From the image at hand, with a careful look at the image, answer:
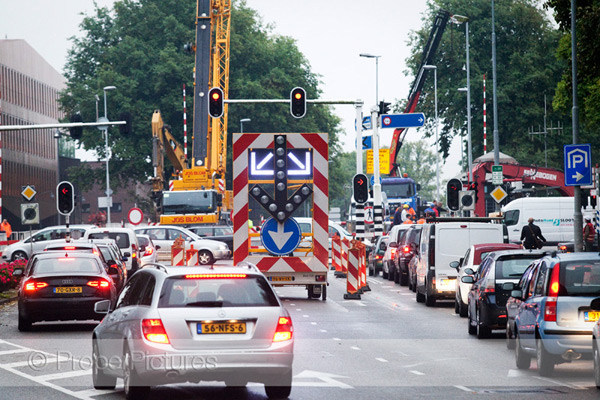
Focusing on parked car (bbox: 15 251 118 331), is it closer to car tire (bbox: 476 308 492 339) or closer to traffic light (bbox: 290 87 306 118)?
car tire (bbox: 476 308 492 339)

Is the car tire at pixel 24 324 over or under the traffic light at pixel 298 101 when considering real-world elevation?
under

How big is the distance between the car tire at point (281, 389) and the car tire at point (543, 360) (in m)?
3.48

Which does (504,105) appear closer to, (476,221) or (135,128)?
(135,128)

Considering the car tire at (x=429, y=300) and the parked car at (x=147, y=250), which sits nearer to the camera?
the car tire at (x=429, y=300)

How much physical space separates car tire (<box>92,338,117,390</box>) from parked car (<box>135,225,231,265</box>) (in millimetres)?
33104

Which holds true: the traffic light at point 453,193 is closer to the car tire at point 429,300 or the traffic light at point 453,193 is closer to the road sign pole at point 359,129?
the road sign pole at point 359,129

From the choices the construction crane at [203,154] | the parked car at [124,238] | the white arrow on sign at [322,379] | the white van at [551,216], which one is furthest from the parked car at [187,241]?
the white arrow on sign at [322,379]

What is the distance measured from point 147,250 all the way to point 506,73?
116 feet

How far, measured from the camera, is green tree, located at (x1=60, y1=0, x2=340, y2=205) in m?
76.3

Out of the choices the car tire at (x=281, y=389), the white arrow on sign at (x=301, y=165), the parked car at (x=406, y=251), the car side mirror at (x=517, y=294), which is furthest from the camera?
the parked car at (x=406, y=251)

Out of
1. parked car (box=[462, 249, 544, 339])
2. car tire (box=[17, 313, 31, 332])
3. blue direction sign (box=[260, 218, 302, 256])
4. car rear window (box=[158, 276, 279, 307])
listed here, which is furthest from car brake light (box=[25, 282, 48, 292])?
car rear window (box=[158, 276, 279, 307])

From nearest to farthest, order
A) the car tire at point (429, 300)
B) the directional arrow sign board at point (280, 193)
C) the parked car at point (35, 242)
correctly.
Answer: the directional arrow sign board at point (280, 193), the car tire at point (429, 300), the parked car at point (35, 242)

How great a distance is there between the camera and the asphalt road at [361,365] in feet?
42.3

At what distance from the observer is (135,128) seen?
76.1 metres
